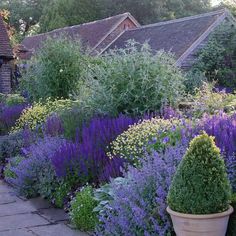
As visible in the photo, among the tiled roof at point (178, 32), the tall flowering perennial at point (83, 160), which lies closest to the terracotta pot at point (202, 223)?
the tall flowering perennial at point (83, 160)

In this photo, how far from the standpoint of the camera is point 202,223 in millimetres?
3502

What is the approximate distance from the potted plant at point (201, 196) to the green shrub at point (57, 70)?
30.4 feet

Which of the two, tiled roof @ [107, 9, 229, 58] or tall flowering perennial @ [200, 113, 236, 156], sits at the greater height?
tiled roof @ [107, 9, 229, 58]

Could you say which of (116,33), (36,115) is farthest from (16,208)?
(116,33)

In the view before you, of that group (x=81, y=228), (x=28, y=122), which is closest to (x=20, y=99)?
(x=28, y=122)

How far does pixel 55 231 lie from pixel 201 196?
2.21 m

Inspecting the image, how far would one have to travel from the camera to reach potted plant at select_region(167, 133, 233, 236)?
3.52 metres

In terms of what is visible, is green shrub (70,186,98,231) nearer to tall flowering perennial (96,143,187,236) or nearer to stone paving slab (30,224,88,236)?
stone paving slab (30,224,88,236)

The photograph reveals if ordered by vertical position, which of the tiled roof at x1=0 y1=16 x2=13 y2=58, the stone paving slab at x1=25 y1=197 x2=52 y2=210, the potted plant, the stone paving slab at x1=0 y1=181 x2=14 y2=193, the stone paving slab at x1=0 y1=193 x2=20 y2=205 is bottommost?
the stone paving slab at x1=0 y1=181 x2=14 y2=193

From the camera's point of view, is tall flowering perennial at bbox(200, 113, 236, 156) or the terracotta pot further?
tall flowering perennial at bbox(200, 113, 236, 156)

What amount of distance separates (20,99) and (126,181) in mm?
9888

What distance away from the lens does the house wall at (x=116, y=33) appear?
2907 centimetres

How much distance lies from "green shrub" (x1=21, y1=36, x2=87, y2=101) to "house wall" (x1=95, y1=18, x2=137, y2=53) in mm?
15100

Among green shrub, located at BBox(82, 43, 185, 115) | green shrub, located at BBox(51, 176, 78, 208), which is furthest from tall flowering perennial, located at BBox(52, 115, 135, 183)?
green shrub, located at BBox(82, 43, 185, 115)
